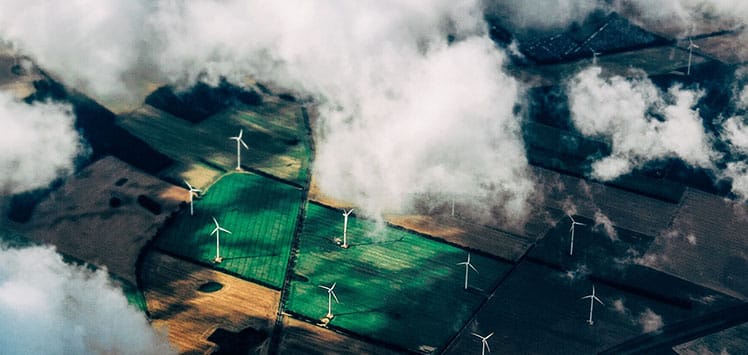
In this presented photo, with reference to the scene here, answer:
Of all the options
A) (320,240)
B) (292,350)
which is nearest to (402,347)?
(292,350)

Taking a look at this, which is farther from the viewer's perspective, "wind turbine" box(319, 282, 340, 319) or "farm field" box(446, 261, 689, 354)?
"wind turbine" box(319, 282, 340, 319)

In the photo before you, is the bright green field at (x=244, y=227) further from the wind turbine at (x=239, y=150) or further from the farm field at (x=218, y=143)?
the farm field at (x=218, y=143)

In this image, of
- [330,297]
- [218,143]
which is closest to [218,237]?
[330,297]

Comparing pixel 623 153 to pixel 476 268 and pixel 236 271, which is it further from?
pixel 236 271

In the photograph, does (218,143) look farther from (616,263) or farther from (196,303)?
(616,263)

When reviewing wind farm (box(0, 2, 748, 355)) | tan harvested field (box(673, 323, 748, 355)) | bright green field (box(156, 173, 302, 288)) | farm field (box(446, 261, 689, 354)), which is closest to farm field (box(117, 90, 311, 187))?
wind farm (box(0, 2, 748, 355))

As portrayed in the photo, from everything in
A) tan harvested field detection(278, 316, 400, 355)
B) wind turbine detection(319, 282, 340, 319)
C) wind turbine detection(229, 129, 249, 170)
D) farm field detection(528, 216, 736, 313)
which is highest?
wind turbine detection(229, 129, 249, 170)

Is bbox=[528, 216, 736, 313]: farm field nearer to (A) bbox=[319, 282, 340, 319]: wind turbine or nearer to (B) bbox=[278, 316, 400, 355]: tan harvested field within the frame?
(A) bbox=[319, 282, 340, 319]: wind turbine
